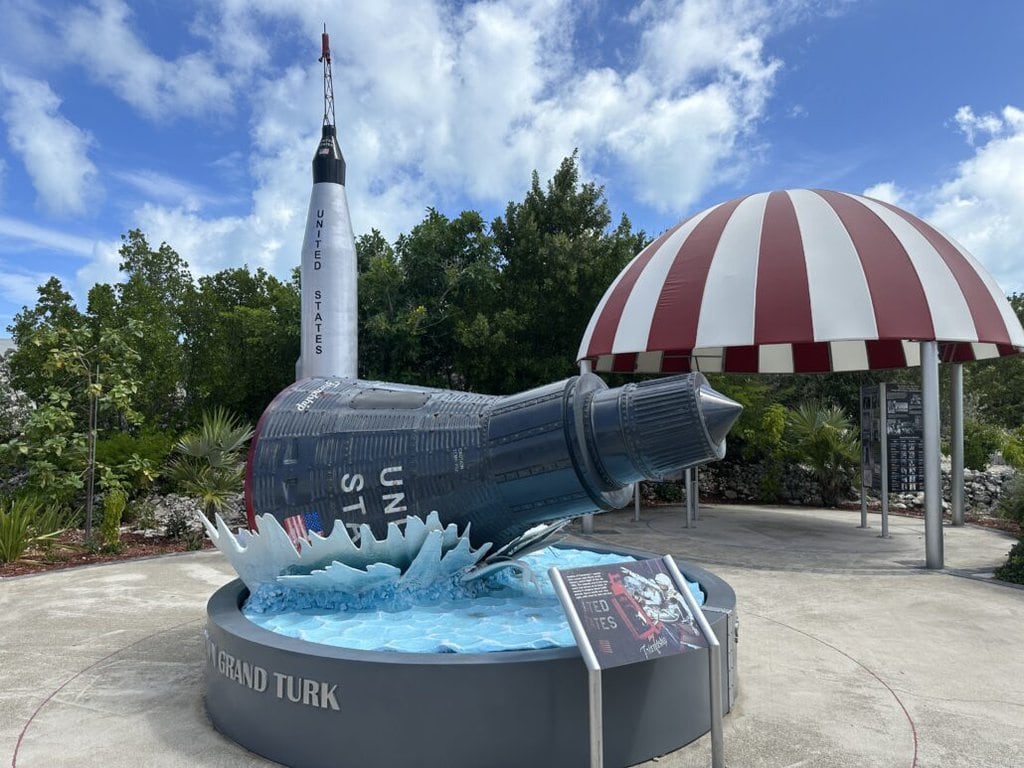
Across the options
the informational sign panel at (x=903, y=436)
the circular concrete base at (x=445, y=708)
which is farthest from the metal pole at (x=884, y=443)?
the circular concrete base at (x=445, y=708)

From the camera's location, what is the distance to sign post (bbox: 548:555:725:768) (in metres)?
3.56

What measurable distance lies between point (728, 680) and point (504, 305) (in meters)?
13.1

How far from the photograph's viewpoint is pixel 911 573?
31.2 feet

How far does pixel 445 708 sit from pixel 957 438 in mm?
12858

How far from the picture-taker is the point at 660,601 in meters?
4.00

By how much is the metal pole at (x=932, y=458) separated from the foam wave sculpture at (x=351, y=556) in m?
7.32

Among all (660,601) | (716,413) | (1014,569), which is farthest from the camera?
(1014,569)

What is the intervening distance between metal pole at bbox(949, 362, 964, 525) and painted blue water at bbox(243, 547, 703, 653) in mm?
10332

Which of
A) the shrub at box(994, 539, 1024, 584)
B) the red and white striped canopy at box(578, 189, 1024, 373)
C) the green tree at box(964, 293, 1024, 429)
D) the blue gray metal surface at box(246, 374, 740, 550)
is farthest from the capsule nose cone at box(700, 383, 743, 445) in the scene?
the green tree at box(964, 293, 1024, 429)

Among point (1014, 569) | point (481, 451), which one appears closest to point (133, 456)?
point (481, 451)

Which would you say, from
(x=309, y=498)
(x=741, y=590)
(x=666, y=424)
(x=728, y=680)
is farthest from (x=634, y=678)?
(x=741, y=590)

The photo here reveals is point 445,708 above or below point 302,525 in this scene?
below

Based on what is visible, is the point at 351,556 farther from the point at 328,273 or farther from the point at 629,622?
the point at 328,273

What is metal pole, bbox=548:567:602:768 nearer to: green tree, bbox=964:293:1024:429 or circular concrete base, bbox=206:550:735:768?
circular concrete base, bbox=206:550:735:768
